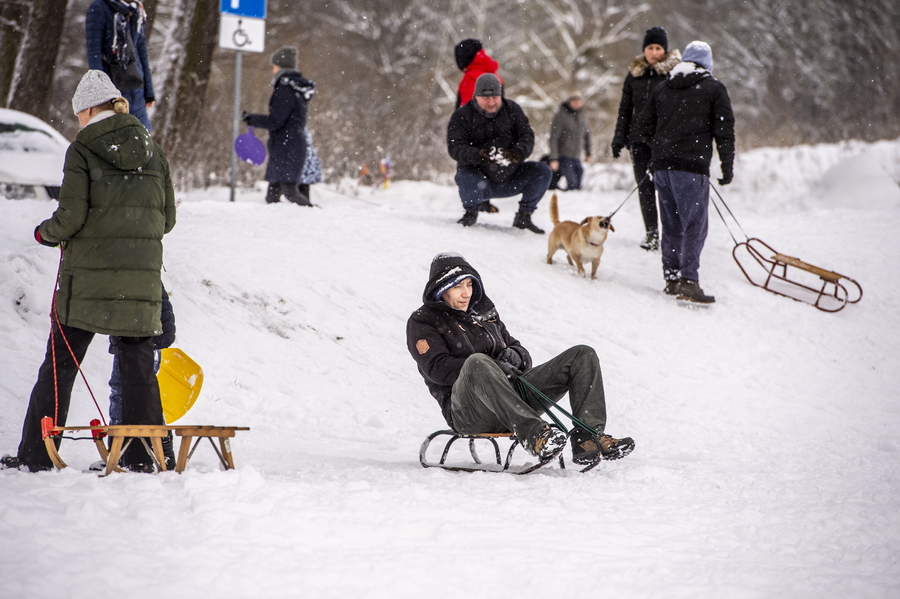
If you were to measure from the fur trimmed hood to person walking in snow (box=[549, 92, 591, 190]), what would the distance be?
14.7 ft

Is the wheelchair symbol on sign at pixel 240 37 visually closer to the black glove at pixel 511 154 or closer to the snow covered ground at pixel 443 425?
the snow covered ground at pixel 443 425

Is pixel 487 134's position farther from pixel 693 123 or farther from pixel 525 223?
pixel 693 123

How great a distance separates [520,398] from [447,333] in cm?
60

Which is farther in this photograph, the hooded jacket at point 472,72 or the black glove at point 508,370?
the hooded jacket at point 472,72

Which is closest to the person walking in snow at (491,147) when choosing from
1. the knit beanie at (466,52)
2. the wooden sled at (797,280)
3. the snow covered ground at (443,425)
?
the snow covered ground at (443,425)

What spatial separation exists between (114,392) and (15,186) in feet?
12.8

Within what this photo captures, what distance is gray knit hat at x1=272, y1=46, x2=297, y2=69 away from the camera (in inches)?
329

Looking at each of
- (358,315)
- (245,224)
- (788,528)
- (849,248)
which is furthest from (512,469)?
(849,248)

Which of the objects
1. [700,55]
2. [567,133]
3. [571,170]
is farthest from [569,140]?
[700,55]

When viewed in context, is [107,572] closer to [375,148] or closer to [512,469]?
[512,469]

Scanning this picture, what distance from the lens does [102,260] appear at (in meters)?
3.24

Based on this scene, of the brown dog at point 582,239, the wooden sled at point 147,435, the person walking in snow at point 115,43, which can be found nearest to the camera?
the wooden sled at point 147,435

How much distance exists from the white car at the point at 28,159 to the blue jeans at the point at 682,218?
535cm

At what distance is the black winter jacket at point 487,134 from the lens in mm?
7758
